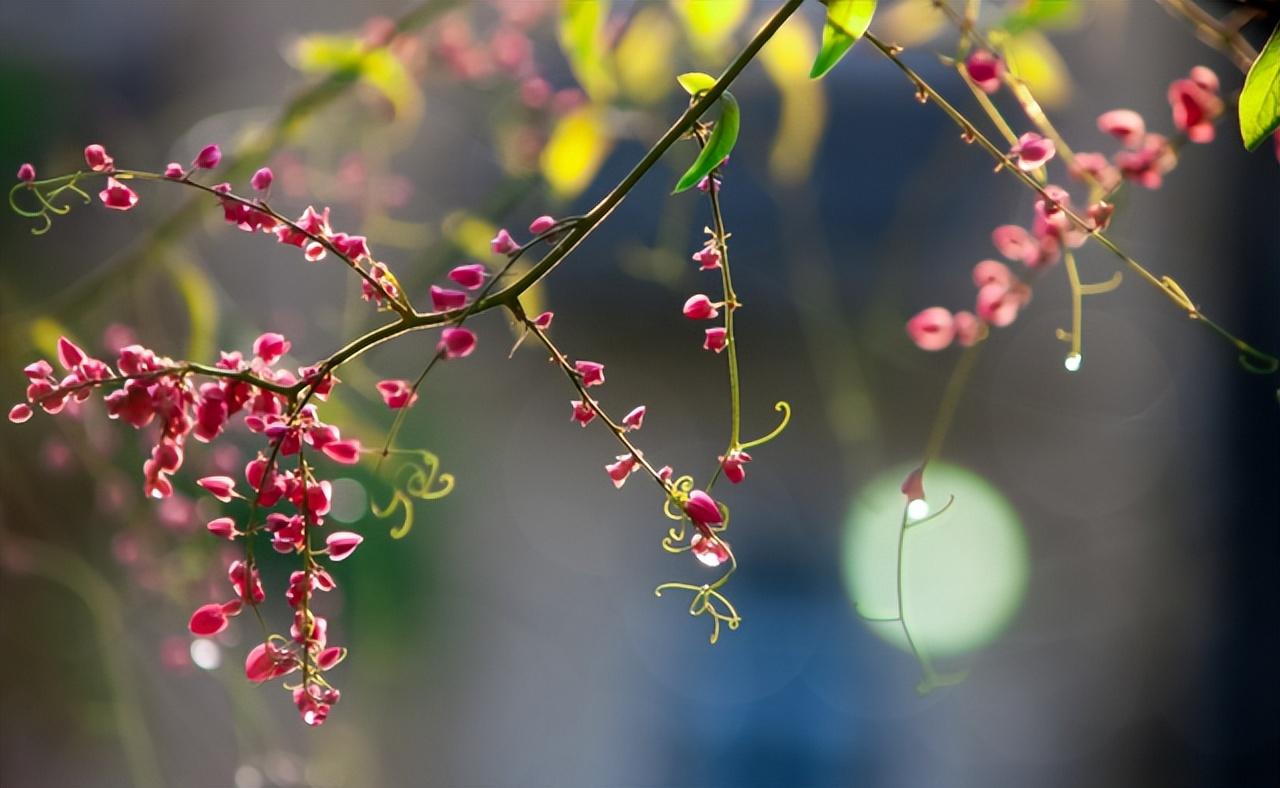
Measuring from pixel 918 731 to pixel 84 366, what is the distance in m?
1.37

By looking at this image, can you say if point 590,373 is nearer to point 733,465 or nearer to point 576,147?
point 733,465

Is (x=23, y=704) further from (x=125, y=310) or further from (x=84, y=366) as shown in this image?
(x=84, y=366)

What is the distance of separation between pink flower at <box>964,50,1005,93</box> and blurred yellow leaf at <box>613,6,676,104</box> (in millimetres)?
184

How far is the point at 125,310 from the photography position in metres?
1.16

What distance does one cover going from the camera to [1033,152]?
0.30 meters

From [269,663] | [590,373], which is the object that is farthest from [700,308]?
[269,663]

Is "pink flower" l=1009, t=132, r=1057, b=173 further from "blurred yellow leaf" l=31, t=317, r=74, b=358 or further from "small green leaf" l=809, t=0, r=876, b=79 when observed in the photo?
"blurred yellow leaf" l=31, t=317, r=74, b=358

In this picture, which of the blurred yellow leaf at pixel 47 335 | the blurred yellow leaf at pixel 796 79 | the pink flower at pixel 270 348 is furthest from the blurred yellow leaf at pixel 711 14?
the blurred yellow leaf at pixel 47 335

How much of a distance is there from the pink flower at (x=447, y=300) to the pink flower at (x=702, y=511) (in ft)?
0.23

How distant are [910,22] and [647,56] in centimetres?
13

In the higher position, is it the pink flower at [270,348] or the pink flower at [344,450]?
the pink flower at [270,348]

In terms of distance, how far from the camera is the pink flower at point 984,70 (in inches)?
→ 13.2

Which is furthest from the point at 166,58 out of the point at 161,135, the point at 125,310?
the point at 125,310

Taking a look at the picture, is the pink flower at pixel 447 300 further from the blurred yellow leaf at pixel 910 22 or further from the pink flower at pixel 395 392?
the blurred yellow leaf at pixel 910 22
